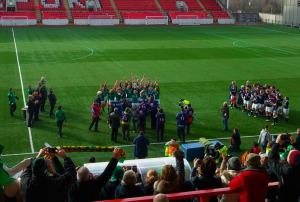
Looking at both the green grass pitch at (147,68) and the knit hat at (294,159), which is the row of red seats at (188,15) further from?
the knit hat at (294,159)

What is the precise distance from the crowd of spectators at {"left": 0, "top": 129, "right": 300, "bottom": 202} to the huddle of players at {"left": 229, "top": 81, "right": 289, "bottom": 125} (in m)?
12.9

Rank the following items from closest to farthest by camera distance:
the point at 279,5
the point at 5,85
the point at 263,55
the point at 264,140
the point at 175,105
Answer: the point at 264,140, the point at 175,105, the point at 5,85, the point at 263,55, the point at 279,5

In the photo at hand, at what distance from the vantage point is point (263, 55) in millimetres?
37156

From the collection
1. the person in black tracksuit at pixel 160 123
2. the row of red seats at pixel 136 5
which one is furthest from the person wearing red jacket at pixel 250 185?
the row of red seats at pixel 136 5

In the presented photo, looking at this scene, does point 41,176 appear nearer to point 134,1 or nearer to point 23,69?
point 23,69

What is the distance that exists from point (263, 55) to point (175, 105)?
17.9 meters

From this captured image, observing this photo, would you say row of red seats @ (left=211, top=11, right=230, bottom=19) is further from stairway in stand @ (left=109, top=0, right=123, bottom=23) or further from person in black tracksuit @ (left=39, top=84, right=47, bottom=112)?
person in black tracksuit @ (left=39, top=84, right=47, bottom=112)

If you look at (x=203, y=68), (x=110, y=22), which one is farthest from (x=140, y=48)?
(x=110, y=22)

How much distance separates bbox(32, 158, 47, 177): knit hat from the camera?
5.32 metres

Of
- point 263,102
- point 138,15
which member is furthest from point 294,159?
point 138,15

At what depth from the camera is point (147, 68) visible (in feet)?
102

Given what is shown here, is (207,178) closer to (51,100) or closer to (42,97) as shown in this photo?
(51,100)

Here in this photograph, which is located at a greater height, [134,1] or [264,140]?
[134,1]

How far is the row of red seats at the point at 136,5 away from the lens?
67375 mm
